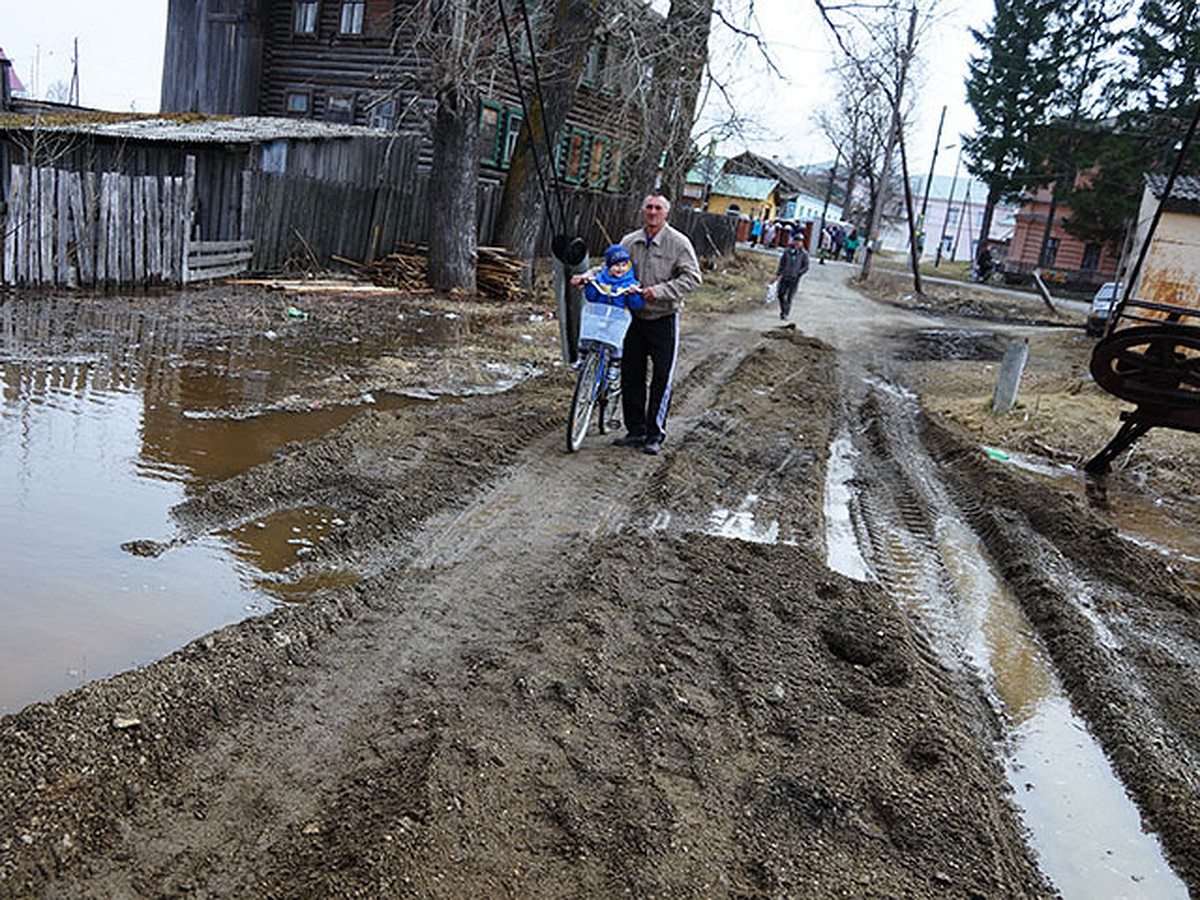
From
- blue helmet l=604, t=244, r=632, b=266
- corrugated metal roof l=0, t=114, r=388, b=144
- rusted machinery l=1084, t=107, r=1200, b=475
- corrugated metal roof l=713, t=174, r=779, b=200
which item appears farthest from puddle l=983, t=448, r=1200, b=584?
corrugated metal roof l=713, t=174, r=779, b=200

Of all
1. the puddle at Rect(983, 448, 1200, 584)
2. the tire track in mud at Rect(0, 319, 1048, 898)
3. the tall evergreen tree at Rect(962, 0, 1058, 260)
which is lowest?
the tire track in mud at Rect(0, 319, 1048, 898)

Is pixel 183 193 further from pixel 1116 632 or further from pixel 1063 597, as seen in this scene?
pixel 1116 632

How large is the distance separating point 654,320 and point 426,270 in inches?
454

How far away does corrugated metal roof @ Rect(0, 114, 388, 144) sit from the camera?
17109 mm

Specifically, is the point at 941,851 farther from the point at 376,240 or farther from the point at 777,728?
the point at 376,240

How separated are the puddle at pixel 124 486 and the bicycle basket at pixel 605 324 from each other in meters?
2.26

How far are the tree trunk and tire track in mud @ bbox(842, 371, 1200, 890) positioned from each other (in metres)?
10.5

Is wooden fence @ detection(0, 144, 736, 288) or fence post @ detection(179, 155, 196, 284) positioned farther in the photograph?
fence post @ detection(179, 155, 196, 284)

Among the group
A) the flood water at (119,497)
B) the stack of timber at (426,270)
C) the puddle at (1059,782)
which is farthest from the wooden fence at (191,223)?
the puddle at (1059,782)

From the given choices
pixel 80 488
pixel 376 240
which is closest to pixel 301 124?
pixel 376 240

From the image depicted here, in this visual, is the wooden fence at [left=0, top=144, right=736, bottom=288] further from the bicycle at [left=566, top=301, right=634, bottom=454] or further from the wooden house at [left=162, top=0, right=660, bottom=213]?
the bicycle at [left=566, top=301, right=634, bottom=454]

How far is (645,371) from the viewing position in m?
8.60

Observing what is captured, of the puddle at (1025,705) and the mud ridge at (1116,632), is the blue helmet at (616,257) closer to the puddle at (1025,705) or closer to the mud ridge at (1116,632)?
the puddle at (1025,705)

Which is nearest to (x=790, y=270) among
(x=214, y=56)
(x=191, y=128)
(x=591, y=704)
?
(x=191, y=128)
